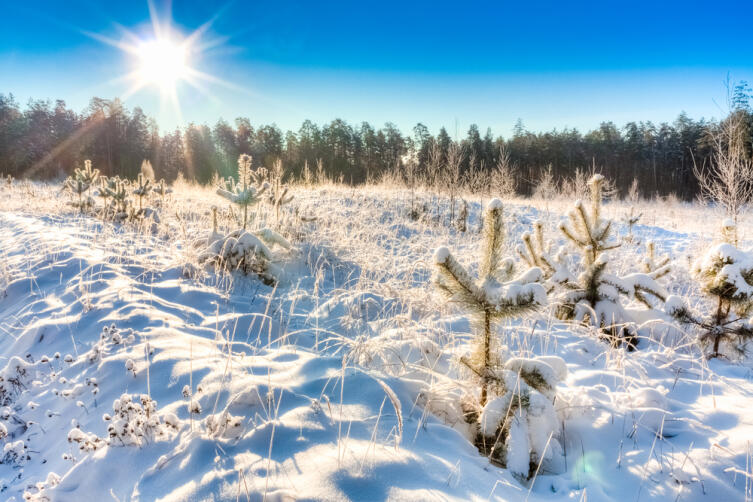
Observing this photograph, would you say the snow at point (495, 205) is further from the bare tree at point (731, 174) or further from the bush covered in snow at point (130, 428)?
the bare tree at point (731, 174)

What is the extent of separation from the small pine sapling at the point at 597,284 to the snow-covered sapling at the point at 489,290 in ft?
7.02

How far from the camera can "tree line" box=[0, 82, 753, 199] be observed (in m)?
33.3

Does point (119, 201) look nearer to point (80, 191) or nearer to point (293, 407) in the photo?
point (80, 191)

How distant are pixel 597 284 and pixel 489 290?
2.64 m

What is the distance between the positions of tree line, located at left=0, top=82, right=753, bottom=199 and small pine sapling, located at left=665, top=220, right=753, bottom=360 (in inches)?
1131

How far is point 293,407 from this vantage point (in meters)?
2.06

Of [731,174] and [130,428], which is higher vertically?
[731,174]

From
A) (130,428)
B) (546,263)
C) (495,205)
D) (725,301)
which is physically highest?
(495,205)

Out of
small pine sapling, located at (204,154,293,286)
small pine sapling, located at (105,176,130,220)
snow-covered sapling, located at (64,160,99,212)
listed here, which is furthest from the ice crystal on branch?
snow-covered sapling, located at (64,160,99,212)

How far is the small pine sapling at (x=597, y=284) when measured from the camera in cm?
383

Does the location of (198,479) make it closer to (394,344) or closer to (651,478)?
(394,344)

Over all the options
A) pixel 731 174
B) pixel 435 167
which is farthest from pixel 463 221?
pixel 731 174

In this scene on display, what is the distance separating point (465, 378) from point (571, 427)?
0.67 metres

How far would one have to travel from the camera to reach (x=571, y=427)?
2.26m
